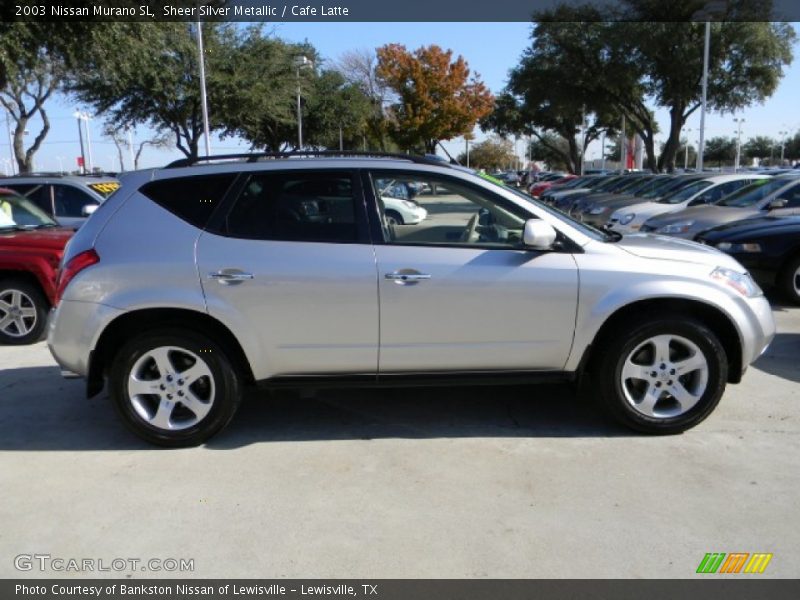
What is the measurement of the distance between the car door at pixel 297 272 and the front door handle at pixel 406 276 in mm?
116

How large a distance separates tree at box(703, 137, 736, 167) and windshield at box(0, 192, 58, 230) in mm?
107542

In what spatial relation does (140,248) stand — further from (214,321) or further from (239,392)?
(239,392)

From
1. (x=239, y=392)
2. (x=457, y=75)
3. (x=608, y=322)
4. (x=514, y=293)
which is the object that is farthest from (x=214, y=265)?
(x=457, y=75)

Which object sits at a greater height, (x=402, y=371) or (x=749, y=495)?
(x=402, y=371)

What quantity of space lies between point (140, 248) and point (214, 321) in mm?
631

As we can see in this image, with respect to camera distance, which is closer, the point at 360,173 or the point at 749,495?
the point at 749,495

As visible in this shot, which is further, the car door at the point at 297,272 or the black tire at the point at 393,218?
the black tire at the point at 393,218

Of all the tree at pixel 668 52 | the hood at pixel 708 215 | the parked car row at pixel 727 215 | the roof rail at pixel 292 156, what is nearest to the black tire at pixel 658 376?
the parked car row at pixel 727 215

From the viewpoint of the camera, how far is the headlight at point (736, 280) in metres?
4.27

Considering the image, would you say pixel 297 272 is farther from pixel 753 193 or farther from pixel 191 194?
pixel 753 193

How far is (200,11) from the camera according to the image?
1592cm

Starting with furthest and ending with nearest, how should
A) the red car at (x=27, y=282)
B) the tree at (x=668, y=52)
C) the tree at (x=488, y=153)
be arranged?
the tree at (x=488, y=153), the tree at (x=668, y=52), the red car at (x=27, y=282)

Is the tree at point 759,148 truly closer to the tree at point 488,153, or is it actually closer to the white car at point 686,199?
the tree at point 488,153

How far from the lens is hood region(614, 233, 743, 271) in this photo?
4262mm
